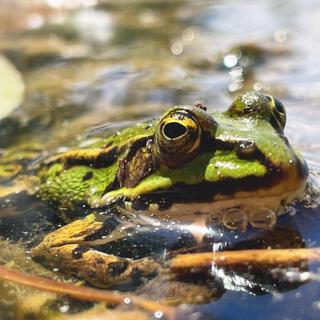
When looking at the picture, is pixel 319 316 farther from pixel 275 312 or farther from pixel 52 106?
pixel 52 106

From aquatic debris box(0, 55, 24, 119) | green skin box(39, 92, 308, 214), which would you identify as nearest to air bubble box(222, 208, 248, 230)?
green skin box(39, 92, 308, 214)

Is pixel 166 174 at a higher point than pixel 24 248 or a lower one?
higher

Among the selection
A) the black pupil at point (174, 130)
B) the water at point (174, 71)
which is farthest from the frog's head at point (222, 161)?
the water at point (174, 71)

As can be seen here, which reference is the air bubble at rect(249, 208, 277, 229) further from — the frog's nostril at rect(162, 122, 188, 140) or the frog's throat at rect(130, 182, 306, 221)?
the frog's nostril at rect(162, 122, 188, 140)

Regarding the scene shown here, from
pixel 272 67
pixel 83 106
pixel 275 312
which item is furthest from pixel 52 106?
pixel 275 312

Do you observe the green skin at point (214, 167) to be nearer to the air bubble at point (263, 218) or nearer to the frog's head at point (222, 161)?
the frog's head at point (222, 161)

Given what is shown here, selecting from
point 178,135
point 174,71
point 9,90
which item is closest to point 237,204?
point 178,135

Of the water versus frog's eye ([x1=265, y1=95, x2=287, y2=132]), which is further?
frog's eye ([x1=265, y1=95, x2=287, y2=132])
